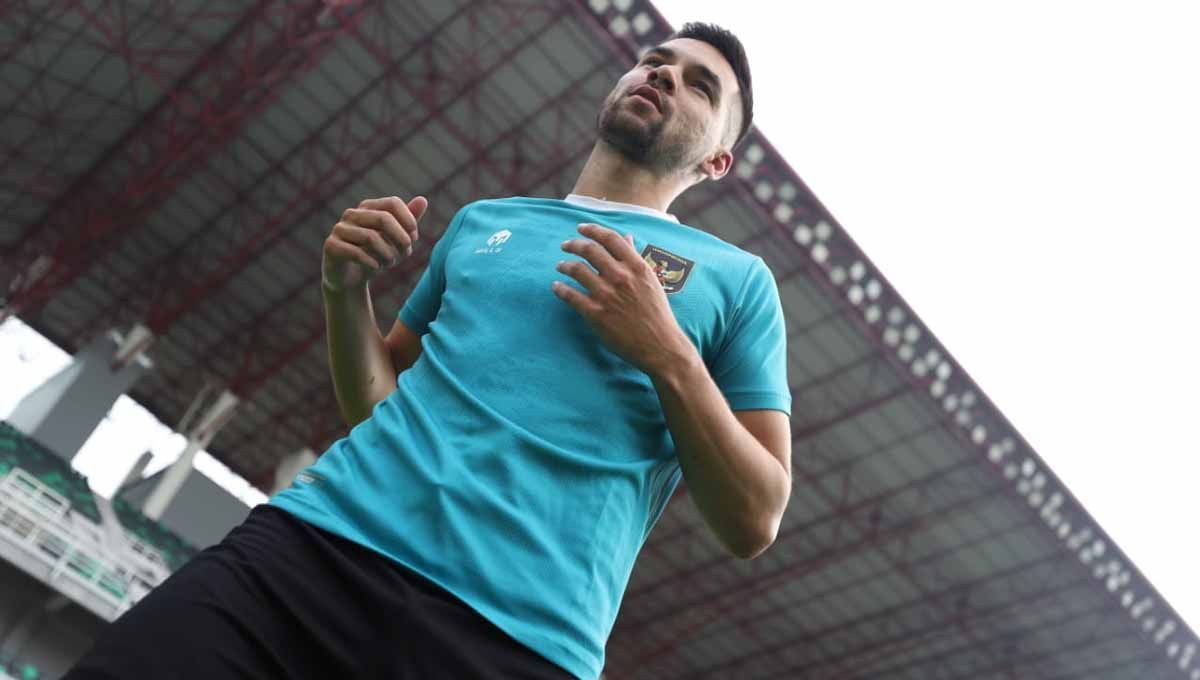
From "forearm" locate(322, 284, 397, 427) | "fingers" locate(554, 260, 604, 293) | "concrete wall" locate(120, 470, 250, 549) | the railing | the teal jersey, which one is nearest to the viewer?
the teal jersey

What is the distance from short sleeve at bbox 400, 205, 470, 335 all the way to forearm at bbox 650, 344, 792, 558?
588mm

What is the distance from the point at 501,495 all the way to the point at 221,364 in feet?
82.8

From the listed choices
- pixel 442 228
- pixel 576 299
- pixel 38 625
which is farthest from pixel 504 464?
pixel 442 228

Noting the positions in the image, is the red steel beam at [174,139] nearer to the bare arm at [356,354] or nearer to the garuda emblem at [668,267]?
the bare arm at [356,354]

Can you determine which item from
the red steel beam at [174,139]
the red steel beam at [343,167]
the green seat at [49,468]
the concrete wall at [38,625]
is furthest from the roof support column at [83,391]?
the concrete wall at [38,625]

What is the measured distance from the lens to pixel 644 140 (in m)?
2.02

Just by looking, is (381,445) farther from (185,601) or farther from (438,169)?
(438,169)

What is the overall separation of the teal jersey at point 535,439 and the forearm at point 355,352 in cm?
15

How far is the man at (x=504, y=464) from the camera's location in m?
1.41

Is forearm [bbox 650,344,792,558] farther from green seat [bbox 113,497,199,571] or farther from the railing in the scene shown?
green seat [bbox 113,497,199,571]

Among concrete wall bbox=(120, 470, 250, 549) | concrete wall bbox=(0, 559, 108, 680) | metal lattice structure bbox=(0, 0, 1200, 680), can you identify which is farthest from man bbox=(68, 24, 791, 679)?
concrete wall bbox=(120, 470, 250, 549)

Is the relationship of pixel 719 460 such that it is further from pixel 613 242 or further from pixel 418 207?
pixel 418 207

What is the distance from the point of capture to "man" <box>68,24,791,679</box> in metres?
1.41

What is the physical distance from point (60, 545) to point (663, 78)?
18.2 meters
